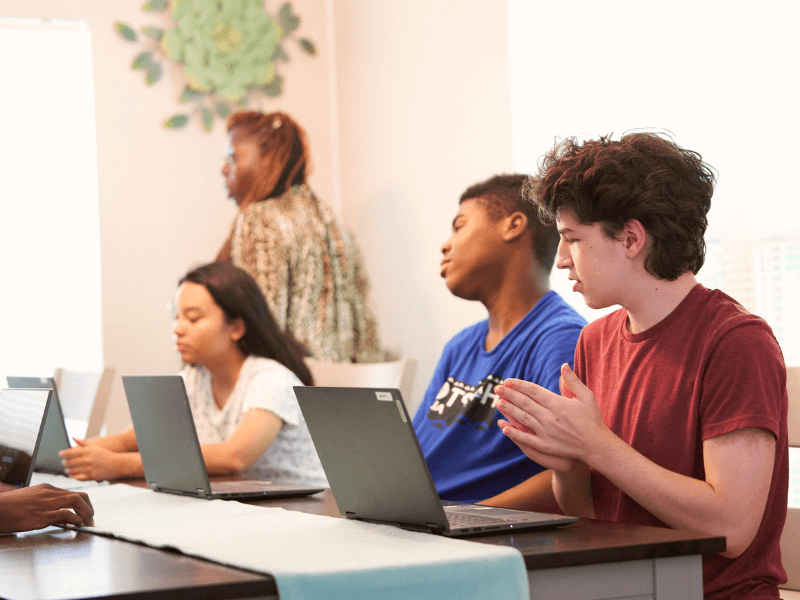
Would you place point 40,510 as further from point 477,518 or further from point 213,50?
point 213,50

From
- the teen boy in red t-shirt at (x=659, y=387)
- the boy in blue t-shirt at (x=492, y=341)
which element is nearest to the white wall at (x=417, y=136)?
the boy in blue t-shirt at (x=492, y=341)

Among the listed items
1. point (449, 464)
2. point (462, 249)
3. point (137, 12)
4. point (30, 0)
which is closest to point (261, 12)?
point (137, 12)

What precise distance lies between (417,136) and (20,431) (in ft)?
→ 7.32

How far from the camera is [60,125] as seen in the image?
13.4 feet

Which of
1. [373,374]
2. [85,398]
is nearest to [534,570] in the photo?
[373,374]

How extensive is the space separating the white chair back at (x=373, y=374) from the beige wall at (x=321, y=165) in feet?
2.06

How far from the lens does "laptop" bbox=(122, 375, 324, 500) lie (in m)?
1.77

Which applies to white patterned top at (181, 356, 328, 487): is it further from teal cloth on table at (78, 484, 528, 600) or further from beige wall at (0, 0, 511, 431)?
beige wall at (0, 0, 511, 431)

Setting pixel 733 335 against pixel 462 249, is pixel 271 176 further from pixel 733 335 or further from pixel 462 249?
pixel 733 335

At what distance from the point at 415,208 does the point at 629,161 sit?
2290mm

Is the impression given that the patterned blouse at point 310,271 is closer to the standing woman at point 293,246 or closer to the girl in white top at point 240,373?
the standing woman at point 293,246

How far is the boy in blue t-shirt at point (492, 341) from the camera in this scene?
6.15 feet

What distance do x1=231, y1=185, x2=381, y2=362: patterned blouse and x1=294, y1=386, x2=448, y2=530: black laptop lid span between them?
88.6 inches

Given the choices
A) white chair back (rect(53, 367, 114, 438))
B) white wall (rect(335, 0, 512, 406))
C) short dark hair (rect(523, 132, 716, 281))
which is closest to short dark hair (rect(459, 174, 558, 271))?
short dark hair (rect(523, 132, 716, 281))
